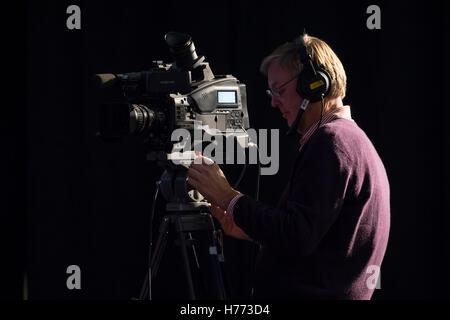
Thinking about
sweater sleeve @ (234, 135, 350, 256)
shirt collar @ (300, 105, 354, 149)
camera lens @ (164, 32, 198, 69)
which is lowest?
sweater sleeve @ (234, 135, 350, 256)

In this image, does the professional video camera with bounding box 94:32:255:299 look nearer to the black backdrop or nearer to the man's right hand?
the man's right hand

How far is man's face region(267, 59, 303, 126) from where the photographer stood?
146 cm

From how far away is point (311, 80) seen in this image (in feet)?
4.53

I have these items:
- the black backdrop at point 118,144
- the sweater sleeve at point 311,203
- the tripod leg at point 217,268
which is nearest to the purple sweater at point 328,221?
the sweater sleeve at point 311,203

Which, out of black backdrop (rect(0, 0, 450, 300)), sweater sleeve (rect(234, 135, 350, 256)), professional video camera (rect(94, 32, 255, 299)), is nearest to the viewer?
sweater sleeve (rect(234, 135, 350, 256))

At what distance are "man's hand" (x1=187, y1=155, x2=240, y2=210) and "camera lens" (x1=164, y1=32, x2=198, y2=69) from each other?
0.40 metres

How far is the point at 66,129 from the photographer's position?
2467mm

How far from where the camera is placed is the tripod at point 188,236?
1604 millimetres

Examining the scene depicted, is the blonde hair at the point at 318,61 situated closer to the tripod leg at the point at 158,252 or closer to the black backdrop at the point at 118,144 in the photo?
the tripod leg at the point at 158,252

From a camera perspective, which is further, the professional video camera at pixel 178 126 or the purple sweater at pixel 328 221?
the professional video camera at pixel 178 126

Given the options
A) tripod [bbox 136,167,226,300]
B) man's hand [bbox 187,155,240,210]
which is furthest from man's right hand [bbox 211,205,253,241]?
man's hand [bbox 187,155,240,210]

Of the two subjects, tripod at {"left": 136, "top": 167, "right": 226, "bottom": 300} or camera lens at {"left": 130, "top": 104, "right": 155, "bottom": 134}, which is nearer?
camera lens at {"left": 130, "top": 104, "right": 155, "bottom": 134}

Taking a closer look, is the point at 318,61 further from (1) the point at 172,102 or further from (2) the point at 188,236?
(2) the point at 188,236

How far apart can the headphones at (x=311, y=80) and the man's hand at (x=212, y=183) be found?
29 cm
